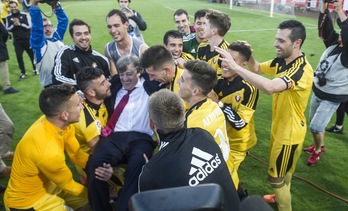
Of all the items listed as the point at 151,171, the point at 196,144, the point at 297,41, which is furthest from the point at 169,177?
the point at 297,41

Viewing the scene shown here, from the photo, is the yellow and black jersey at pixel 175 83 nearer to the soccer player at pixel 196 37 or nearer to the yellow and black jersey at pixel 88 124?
the yellow and black jersey at pixel 88 124

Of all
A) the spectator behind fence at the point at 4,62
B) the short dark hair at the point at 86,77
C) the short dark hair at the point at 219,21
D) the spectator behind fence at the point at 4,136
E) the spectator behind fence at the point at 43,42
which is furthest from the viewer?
the spectator behind fence at the point at 4,62

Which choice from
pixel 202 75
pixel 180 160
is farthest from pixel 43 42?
pixel 180 160

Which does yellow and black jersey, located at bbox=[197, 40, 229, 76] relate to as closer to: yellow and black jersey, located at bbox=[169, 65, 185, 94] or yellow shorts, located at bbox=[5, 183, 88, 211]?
yellow and black jersey, located at bbox=[169, 65, 185, 94]

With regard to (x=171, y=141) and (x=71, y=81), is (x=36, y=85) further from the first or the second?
(x=171, y=141)

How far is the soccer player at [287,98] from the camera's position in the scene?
3369 mm

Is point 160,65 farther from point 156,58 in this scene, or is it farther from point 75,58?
point 75,58

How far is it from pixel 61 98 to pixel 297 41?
266 centimetres

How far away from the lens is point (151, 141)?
397 cm

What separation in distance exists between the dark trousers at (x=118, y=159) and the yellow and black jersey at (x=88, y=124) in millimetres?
158

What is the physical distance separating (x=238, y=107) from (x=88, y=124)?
6.01ft

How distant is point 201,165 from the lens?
84.1 inches

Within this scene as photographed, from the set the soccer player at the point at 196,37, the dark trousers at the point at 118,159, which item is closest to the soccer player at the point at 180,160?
the dark trousers at the point at 118,159

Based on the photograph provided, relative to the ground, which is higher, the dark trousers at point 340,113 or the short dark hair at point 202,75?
the short dark hair at point 202,75
